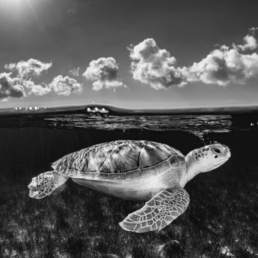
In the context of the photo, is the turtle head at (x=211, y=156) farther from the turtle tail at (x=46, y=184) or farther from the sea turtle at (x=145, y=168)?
the turtle tail at (x=46, y=184)

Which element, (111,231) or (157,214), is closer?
(157,214)

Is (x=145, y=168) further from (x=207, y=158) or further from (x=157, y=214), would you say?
(x=207, y=158)

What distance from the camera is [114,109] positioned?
14062 millimetres

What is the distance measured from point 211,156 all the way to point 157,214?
89.2 inches

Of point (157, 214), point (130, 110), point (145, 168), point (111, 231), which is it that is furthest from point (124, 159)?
point (130, 110)

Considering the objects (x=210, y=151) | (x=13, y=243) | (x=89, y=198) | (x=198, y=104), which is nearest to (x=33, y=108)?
(x=89, y=198)

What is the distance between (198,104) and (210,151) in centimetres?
855

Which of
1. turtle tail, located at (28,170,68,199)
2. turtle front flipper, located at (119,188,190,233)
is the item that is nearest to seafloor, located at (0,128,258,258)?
turtle tail, located at (28,170,68,199)

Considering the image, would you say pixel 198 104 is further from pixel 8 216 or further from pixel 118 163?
pixel 8 216

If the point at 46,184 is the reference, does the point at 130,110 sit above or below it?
above

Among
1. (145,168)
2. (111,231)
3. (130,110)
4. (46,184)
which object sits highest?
(130,110)

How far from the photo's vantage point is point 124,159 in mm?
4922

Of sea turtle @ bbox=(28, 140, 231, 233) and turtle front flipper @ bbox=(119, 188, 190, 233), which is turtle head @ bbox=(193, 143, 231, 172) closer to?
sea turtle @ bbox=(28, 140, 231, 233)

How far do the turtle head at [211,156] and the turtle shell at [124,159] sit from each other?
0.49m
